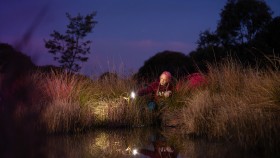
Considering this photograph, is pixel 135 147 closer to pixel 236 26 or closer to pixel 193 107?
pixel 193 107

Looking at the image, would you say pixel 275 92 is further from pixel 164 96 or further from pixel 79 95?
pixel 79 95

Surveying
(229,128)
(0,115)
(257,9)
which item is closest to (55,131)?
(229,128)

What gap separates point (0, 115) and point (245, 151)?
13.9ft

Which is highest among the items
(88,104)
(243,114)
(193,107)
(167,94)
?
(167,94)

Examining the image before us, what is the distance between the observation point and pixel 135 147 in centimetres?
677

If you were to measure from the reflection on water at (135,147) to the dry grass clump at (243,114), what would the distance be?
41cm

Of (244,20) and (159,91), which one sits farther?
(244,20)

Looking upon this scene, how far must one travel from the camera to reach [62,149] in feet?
21.2

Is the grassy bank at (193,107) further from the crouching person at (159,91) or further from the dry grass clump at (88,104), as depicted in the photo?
the crouching person at (159,91)

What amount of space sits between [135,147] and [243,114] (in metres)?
2.03

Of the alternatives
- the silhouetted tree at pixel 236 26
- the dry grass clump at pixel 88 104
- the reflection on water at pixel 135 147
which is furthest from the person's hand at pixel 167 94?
the silhouetted tree at pixel 236 26

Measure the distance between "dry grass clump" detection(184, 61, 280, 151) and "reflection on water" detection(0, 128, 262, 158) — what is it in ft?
1.36

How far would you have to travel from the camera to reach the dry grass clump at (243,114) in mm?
6820

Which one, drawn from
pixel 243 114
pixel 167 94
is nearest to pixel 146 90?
pixel 167 94
